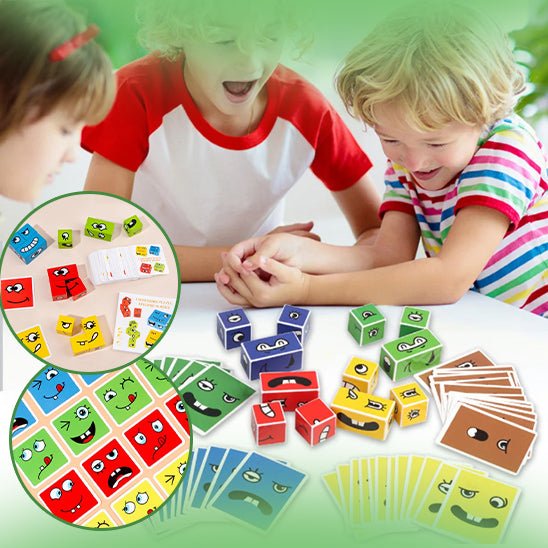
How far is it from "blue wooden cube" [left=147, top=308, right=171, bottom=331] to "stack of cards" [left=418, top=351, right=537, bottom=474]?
0.32 meters

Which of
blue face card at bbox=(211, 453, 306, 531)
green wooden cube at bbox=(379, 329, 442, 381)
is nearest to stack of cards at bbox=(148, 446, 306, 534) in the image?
blue face card at bbox=(211, 453, 306, 531)

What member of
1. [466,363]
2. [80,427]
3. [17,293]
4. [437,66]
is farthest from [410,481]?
[437,66]

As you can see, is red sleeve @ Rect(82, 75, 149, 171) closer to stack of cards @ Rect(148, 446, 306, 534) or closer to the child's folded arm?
the child's folded arm

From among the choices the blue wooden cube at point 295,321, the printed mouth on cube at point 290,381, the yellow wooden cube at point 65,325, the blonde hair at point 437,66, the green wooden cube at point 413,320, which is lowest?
the printed mouth on cube at point 290,381

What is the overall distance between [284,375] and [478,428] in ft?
0.75

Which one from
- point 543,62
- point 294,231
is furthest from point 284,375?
point 543,62

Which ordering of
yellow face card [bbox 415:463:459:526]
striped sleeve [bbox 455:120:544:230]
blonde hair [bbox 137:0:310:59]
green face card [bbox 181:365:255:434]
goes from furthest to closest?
striped sleeve [bbox 455:120:544:230], blonde hair [bbox 137:0:310:59], green face card [bbox 181:365:255:434], yellow face card [bbox 415:463:459:526]

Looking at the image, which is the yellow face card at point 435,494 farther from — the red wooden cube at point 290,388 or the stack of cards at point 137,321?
the stack of cards at point 137,321

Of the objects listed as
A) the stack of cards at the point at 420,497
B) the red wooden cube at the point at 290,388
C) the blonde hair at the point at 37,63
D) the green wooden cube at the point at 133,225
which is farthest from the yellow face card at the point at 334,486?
the blonde hair at the point at 37,63

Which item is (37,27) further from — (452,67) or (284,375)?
(452,67)

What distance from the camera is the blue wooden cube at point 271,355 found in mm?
775

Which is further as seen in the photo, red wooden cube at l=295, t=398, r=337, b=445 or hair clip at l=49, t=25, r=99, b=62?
red wooden cube at l=295, t=398, r=337, b=445

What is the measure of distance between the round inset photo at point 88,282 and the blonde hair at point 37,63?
0.09 meters

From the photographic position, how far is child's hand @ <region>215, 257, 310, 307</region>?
0.92m
